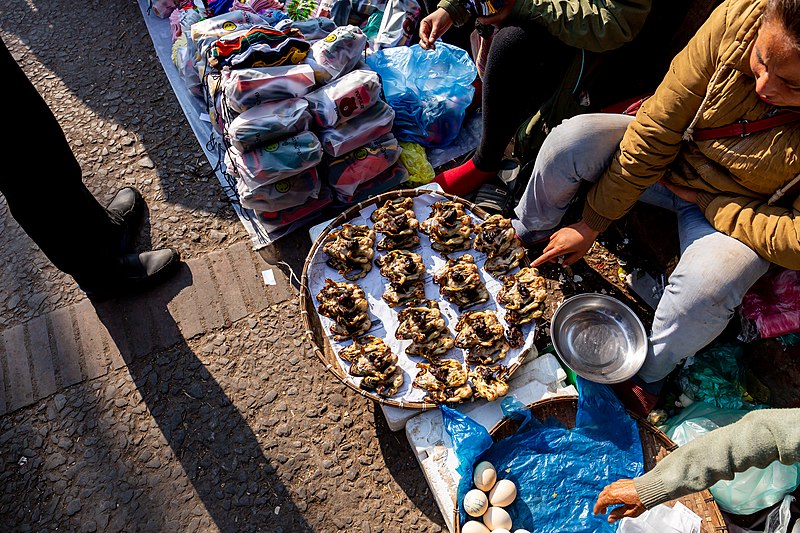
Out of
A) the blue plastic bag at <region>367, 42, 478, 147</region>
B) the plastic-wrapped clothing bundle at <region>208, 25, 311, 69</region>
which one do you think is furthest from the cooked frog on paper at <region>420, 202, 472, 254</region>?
the plastic-wrapped clothing bundle at <region>208, 25, 311, 69</region>

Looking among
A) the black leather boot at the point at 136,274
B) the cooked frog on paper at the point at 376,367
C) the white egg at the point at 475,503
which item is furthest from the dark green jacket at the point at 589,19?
the black leather boot at the point at 136,274

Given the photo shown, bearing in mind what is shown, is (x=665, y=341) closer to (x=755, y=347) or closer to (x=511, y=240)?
(x=755, y=347)

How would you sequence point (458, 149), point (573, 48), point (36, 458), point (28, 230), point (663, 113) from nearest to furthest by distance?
point (663, 113) → point (28, 230) → point (36, 458) → point (573, 48) → point (458, 149)

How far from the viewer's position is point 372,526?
2277mm

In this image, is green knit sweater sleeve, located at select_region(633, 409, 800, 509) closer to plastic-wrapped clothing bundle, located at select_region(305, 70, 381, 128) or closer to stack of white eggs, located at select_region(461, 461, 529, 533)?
stack of white eggs, located at select_region(461, 461, 529, 533)

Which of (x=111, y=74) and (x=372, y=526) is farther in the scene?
(x=111, y=74)

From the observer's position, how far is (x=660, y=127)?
6.86ft

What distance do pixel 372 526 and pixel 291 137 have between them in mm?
1875

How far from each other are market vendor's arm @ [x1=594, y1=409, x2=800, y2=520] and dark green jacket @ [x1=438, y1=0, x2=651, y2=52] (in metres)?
1.65

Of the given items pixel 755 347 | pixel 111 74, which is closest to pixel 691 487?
pixel 755 347

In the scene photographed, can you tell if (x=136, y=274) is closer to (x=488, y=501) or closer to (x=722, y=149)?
(x=488, y=501)

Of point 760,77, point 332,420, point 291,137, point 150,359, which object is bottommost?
point 332,420

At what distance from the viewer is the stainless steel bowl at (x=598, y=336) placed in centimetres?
232

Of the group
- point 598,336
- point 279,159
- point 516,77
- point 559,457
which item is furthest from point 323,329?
point 516,77
